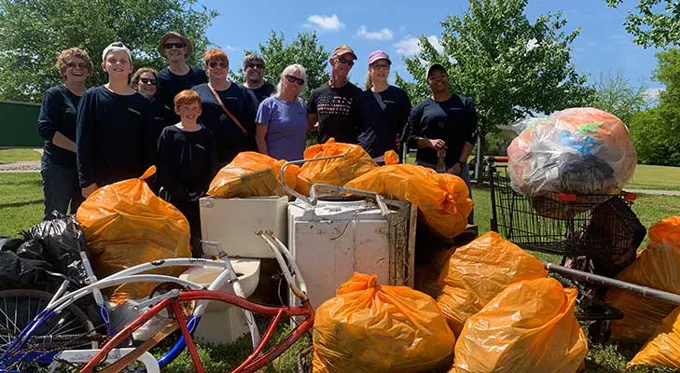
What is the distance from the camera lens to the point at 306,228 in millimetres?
2846

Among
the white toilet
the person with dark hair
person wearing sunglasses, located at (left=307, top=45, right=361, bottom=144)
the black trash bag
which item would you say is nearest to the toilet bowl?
the white toilet

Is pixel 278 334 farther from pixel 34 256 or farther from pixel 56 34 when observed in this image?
pixel 56 34

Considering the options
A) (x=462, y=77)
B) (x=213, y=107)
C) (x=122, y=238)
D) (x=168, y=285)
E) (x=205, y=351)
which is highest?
(x=462, y=77)

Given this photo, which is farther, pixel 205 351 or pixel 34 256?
pixel 205 351

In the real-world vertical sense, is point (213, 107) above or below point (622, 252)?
above

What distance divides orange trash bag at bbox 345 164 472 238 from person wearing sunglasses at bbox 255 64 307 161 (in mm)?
1360

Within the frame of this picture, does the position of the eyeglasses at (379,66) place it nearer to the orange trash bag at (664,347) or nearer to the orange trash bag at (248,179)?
the orange trash bag at (248,179)

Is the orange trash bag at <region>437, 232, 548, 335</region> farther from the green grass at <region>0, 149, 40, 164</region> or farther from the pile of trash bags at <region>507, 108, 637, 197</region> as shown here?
the green grass at <region>0, 149, 40, 164</region>

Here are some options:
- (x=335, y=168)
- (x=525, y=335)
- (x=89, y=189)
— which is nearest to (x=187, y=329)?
(x=525, y=335)

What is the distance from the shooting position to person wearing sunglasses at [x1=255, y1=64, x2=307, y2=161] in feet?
13.9

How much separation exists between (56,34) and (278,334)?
17.1 m

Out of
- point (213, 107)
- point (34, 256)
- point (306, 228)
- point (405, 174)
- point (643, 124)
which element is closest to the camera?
point (34, 256)

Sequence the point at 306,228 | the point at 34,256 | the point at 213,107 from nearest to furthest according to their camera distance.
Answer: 1. the point at 34,256
2. the point at 306,228
3. the point at 213,107

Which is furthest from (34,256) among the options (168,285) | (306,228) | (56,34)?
(56,34)
